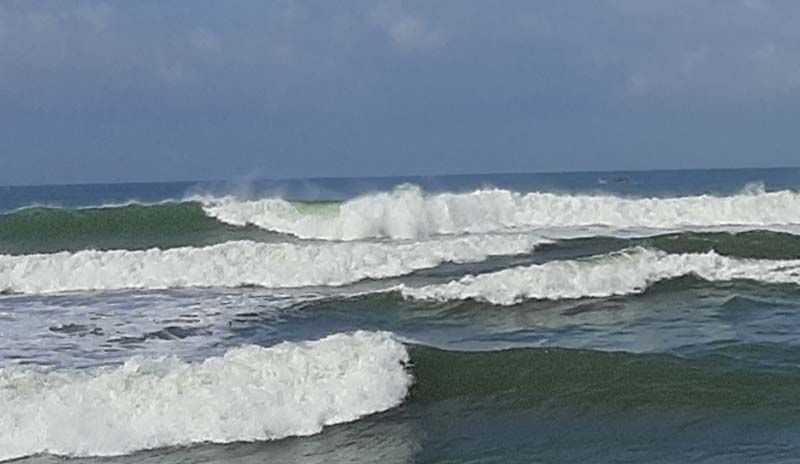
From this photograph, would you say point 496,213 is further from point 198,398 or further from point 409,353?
point 198,398

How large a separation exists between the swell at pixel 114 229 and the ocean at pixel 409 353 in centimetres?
248

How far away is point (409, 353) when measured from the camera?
11.0 metres

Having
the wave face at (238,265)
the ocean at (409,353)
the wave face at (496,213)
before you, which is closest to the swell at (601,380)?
the ocean at (409,353)

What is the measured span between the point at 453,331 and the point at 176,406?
5.28 m

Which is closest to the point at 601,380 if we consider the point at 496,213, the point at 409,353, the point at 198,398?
the point at 409,353

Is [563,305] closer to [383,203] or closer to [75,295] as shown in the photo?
[75,295]

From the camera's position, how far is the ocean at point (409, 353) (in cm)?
862

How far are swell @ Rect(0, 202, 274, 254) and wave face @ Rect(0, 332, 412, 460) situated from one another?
17767 millimetres

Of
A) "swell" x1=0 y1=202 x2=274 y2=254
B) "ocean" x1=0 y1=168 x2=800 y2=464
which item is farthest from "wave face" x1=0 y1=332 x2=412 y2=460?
"swell" x1=0 y1=202 x2=274 y2=254

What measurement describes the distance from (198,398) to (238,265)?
12.0 metres

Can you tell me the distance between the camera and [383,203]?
28906 mm

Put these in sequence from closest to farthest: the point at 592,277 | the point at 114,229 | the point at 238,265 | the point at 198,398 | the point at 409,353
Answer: the point at 198,398 → the point at 409,353 → the point at 592,277 → the point at 238,265 → the point at 114,229

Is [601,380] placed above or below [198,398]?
below

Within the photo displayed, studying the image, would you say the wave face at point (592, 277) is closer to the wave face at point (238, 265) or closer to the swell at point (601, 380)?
the wave face at point (238, 265)
